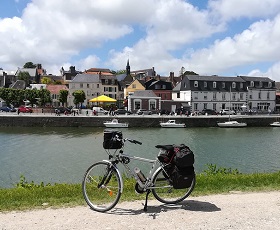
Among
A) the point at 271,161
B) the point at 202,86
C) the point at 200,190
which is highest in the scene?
the point at 202,86

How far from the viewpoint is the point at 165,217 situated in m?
5.54

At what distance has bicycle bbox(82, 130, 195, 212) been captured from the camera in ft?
20.4

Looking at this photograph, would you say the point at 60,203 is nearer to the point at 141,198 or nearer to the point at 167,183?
the point at 141,198

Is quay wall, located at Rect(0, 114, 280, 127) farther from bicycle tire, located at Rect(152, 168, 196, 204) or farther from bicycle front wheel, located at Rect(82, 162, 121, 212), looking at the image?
bicycle tire, located at Rect(152, 168, 196, 204)

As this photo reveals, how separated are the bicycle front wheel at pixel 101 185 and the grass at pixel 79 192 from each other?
0.26m

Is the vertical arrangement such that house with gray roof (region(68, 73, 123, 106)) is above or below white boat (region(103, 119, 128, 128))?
above

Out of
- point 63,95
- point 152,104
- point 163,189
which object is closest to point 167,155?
point 163,189

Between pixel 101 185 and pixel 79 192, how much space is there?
100 cm

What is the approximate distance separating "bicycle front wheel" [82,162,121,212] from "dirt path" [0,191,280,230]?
0.77 ft

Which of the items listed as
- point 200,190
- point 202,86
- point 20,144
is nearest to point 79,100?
point 202,86

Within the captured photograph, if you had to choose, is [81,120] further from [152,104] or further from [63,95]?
[63,95]

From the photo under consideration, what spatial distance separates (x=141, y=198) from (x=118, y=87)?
86872mm

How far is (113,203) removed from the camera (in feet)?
19.4

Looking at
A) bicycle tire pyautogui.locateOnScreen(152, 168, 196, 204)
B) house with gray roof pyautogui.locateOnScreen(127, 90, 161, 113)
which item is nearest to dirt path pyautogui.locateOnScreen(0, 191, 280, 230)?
bicycle tire pyautogui.locateOnScreen(152, 168, 196, 204)
